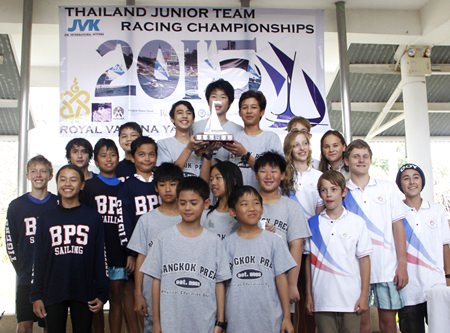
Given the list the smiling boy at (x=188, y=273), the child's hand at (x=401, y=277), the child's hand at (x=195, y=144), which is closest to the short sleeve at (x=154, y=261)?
the smiling boy at (x=188, y=273)

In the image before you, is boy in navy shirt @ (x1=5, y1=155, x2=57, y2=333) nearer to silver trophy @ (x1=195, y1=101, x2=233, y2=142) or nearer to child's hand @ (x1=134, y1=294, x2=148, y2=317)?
child's hand @ (x1=134, y1=294, x2=148, y2=317)

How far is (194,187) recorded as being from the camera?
3.17 m

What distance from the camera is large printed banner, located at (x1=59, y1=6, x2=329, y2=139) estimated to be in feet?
18.6

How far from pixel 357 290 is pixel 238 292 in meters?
0.83

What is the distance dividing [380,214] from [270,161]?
2.90 ft

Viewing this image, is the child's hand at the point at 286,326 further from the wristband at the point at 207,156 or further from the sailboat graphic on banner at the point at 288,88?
the sailboat graphic on banner at the point at 288,88

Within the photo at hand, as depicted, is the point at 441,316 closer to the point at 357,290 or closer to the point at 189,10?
the point at 357,290

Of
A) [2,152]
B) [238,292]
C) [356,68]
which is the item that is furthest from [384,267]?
[2,152]

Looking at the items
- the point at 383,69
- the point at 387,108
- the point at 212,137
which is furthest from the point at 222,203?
the point at 387,108

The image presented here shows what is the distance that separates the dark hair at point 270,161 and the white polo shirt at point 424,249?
3.44 feet

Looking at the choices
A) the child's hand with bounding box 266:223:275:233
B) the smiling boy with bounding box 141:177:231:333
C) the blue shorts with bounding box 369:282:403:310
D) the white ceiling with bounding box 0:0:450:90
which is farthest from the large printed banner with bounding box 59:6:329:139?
the smiling boy with bounding box 141:177:231:333

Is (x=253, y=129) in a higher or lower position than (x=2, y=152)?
lower

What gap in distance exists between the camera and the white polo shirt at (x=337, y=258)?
3.38 m

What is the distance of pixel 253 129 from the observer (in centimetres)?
392
